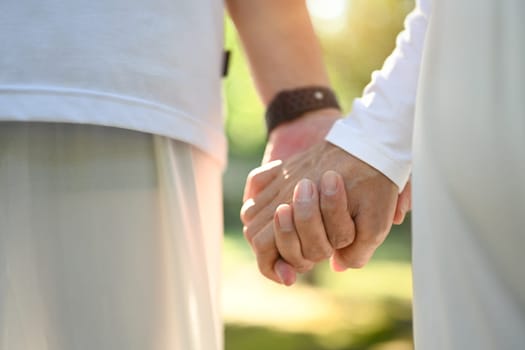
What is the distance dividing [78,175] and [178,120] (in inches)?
6.5

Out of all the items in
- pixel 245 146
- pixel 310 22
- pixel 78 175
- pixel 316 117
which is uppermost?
pixel 245 146

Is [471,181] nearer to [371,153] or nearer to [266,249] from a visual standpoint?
[371,153]

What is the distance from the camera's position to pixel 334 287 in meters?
10.6

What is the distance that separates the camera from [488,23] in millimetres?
899

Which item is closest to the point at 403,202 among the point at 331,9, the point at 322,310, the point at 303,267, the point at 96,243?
the point at 303,267

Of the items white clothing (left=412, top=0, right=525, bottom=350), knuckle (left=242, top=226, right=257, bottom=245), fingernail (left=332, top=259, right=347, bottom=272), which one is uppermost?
knuckle (left=242, top=226, right=257, bottom=245)

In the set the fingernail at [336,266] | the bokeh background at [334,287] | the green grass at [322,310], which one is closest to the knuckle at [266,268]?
the fingernail at [336,266]

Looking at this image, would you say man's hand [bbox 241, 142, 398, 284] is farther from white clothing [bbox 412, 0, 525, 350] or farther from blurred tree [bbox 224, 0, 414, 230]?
blurred tree [bbox 224, 0, 414, 230]

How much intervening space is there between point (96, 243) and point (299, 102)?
496 millimetres

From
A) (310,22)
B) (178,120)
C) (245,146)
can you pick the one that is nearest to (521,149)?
(178,120)

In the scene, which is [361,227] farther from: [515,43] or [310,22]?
[515,43]

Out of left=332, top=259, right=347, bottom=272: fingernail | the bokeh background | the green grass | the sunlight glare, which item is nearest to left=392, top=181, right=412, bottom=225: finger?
left=332, top=259, right=347, bottom=272: fingernail

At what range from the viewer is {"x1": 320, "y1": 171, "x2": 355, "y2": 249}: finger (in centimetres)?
137

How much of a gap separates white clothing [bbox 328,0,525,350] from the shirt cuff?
355 mm
